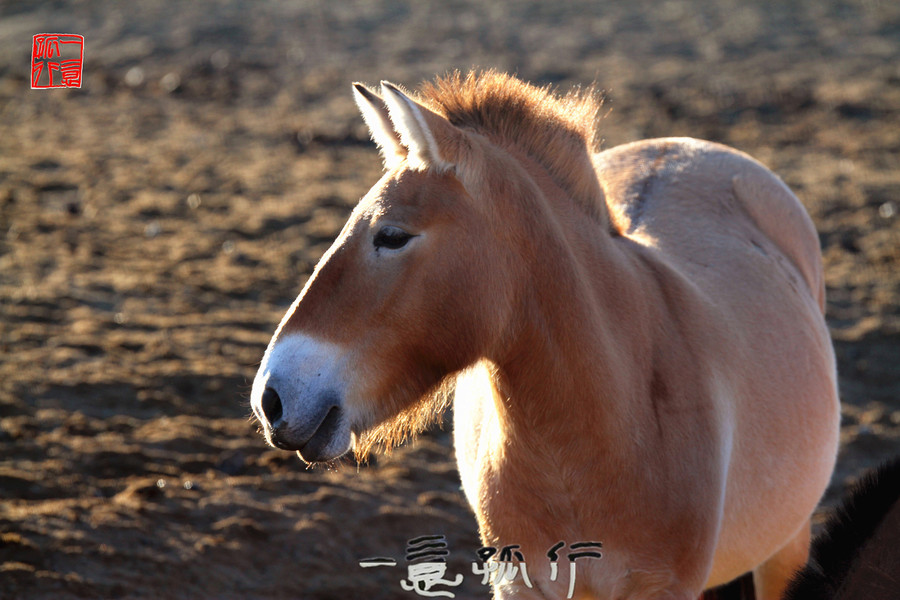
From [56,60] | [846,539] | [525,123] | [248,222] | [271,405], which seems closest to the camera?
[846,539]

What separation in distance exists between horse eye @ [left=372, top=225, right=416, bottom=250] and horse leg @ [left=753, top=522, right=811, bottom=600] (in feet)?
6.93

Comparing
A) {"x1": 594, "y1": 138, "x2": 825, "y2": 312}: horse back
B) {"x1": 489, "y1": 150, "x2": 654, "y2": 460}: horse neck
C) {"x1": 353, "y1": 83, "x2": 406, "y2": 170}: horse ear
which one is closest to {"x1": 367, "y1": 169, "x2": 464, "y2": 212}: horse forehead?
{"x1": 353, "y1": 83, "x2": 406, "y2": 170}: horse ear

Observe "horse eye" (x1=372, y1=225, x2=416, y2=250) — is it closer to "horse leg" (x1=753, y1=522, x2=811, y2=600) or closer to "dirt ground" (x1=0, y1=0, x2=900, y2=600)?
"dirt ground" (x1=0, y1=0, x2=900, y2=600)

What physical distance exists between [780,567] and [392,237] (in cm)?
225

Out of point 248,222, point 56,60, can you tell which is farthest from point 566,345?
point 56,60

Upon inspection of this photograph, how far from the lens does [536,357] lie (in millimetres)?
2281

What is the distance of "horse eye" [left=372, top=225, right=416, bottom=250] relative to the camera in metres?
2.12

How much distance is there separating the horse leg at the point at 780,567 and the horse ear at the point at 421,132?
84.5 inches

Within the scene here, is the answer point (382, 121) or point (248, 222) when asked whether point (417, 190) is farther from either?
point (248, 222)

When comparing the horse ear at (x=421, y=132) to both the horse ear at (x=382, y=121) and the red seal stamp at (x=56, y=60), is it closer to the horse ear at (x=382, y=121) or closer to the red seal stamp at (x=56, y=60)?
the horse ear at (x=382, y=121)

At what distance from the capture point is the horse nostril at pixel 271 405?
2043 millimetres

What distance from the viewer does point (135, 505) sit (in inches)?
160

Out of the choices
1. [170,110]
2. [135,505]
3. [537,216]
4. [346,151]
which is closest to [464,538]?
[135,505]

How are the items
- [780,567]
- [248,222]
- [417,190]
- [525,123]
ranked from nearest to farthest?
[417,190]
[525,123]
[780,567]
[248,222]
